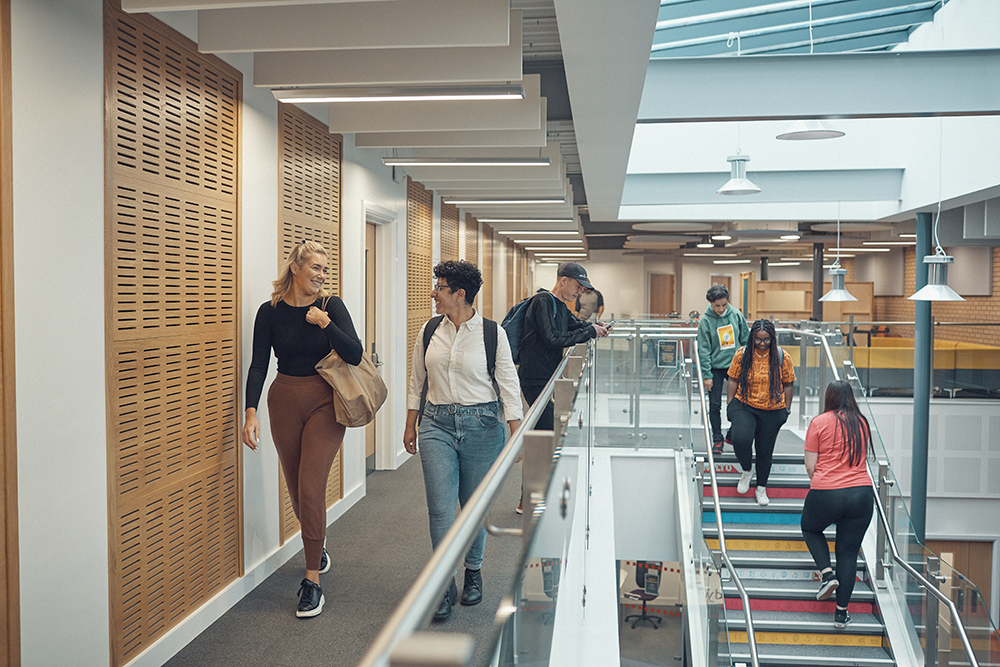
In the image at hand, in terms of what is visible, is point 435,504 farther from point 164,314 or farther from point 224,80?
point 224,80

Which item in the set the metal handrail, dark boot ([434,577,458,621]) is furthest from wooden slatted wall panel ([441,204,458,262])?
the metal handrail

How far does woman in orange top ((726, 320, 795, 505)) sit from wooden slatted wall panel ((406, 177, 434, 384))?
3.15 metres

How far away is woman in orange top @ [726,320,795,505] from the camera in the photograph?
653cm

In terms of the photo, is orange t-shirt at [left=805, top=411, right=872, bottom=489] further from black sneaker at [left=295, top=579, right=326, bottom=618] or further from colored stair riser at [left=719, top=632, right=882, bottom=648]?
black sneaker at [left=295, top=579, right=326, bottom=618]

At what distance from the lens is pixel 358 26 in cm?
357

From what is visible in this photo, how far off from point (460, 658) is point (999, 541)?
15.0 metres

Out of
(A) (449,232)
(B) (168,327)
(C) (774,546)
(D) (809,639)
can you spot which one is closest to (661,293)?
(A) (449,232)

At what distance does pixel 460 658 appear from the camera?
0.74m

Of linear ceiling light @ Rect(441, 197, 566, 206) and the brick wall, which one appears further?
the brick wall

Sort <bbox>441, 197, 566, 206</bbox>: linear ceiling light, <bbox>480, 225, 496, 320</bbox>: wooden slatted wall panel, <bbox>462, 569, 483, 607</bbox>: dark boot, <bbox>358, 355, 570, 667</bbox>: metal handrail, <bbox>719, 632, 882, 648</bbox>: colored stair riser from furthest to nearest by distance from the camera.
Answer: <bbox>480, 225, 496, 320</bbox>: wooden slatted wall panel, <bbox>441, 197, 566, 206</bbox>: linear ceiling light, <bbox>719, 632, 882, 648</bbox>: colored stair riser, <bbox>462, 569, 483, 607</bbox>: dark boot, <bbox>358, 355, 570, 667</bbox>: metal handrail

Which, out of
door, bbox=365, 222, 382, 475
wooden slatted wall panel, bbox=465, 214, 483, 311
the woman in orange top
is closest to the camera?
the woman in orange top

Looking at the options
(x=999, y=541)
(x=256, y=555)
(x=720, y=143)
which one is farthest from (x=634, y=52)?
(x=999, y=541)

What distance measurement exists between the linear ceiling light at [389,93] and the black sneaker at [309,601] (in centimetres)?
265

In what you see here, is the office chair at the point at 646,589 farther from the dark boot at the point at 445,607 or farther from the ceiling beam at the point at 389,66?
the ceiling beam at the point at 389,66
